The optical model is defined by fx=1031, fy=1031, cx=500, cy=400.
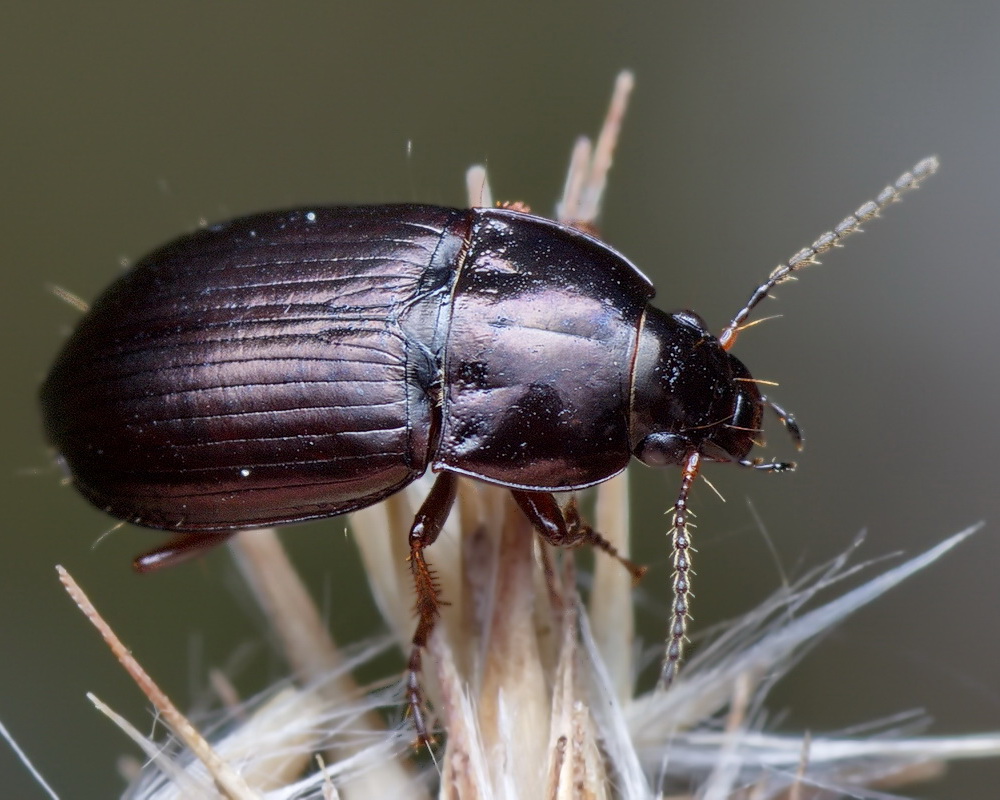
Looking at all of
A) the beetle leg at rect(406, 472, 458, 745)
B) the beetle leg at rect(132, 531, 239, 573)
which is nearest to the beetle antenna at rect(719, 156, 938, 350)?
the beetle leg at rect(406, 472, 458, 745)

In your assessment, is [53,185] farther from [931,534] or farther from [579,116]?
[931,534]

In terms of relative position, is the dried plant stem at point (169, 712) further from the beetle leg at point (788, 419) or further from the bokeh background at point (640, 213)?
the beetle leg at point (788, 419)

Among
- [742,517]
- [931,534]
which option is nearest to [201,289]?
[742,517]

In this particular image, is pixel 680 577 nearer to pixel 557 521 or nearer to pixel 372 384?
pixel 557 521

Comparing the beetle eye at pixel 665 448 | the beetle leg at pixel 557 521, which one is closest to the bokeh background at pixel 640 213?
the beetle eye at pixel 665 448

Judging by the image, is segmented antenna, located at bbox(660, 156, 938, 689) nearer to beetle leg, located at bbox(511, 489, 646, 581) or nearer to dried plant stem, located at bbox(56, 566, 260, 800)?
beetle leg, located at bbox(511, 489, 646, 581)
